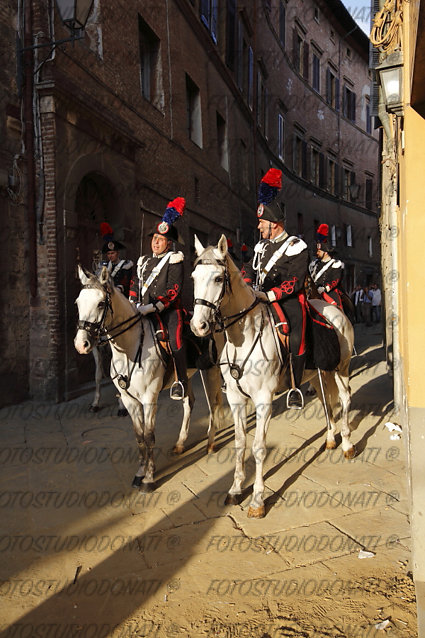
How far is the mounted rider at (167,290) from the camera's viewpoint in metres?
5.16

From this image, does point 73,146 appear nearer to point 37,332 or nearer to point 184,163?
point 37,332

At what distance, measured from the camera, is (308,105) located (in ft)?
92.6

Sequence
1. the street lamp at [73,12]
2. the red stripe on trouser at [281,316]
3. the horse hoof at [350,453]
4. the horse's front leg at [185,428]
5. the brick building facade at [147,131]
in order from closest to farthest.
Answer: the red stripe on trouser at [281,316], the horse hoof at [350,453], the horse's front leg at [185,428], the street lamp at [73,12], the brick building facade at [147,131]

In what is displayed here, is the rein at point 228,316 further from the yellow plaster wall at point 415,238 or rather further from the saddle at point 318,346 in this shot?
the yellow plaster wall at point 415,238

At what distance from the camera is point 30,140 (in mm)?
8102

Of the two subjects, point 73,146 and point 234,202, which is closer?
point 73,146

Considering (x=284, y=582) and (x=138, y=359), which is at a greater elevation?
(x=138, y=359)

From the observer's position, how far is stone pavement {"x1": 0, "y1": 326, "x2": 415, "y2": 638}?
9.62 ft

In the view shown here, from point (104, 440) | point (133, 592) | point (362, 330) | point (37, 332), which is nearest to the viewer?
point (133, 592)

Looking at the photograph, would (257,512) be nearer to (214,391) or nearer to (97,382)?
(214,391)

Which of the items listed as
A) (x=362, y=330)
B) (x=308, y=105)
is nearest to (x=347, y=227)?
(x=308, y=105)

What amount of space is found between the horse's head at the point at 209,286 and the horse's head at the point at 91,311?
949mm

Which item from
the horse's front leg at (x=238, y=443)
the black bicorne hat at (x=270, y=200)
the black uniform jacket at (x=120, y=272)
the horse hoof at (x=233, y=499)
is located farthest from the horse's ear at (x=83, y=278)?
the black uniform jacket at (x=120, y=272)

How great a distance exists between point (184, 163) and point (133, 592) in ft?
40.7
